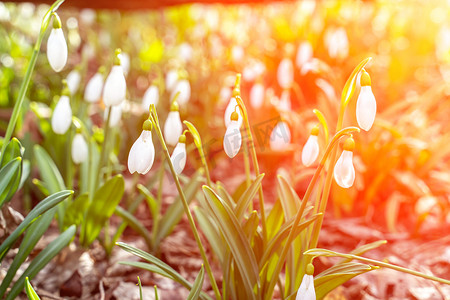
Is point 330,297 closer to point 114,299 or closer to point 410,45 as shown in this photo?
point 114,299

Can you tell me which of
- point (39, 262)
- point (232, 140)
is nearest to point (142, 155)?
point (232, 140)

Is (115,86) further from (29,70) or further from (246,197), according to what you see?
(246,197)

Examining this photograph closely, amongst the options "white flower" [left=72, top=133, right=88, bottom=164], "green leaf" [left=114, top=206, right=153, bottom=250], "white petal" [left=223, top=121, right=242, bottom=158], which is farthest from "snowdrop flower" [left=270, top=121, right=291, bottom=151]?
"white petal" [left=223, top=121, right=242, bottom=158]

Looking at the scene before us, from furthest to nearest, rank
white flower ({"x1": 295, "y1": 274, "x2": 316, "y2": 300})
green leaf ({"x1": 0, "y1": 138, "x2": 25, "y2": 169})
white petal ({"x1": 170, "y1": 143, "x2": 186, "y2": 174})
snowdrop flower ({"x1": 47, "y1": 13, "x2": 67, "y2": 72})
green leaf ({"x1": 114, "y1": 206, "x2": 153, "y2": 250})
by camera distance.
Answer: green leaf ({"x1": 114, "y1": 206, "x2": 153, "y2": 250}), green leaf ({"x1": 0, "y1": 138, "x2": 25, "y2": 169}), snowdrop flower ({"x1": 47, "y1": 13, "x2": 67, "y2": 72}), white petal ({"x1": 170, "y1": 143, "x2": 186, "y2": 174}), white flower ({"x1": 295, "y1": 274, "x2": 316, "y2": 300})

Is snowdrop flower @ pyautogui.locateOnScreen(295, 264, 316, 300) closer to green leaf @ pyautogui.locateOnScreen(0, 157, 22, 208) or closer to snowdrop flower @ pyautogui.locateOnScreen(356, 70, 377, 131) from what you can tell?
snowdrop flower @ pyautogui.locateOnScreen(356, 70, 377, 131)

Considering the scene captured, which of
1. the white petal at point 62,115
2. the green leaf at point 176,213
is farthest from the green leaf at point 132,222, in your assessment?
the white petal at point 62,115

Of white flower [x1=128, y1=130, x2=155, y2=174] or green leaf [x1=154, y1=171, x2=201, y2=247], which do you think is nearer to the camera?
white flower [x1=128, y1=130, x2=155, y2=174]

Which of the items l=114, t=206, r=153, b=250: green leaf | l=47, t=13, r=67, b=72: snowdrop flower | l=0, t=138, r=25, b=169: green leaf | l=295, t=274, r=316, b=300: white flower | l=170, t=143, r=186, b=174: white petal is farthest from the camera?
l=114, t=206, r=153, b=250: green leaf

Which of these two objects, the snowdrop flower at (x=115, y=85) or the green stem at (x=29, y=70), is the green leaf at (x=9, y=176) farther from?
the snowdrop flower at (x=115, y=85)
